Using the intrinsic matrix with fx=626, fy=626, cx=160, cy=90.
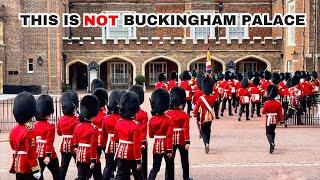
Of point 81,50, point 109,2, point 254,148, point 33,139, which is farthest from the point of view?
point 109,2

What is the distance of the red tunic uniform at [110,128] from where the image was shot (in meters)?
10.6

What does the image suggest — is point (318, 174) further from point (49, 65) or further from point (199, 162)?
point (49, 65)

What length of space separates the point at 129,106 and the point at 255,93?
42.7 feet

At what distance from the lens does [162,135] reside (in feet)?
33.5

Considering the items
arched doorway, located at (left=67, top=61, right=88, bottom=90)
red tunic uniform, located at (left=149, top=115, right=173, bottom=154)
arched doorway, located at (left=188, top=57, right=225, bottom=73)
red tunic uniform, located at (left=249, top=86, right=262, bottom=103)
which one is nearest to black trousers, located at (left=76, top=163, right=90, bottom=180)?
red tunic uniform, located at (left=149, top=115, right=173, bottom=154)

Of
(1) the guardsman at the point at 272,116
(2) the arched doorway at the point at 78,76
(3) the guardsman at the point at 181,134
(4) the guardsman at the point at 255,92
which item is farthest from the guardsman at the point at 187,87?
(2) the arched doorway at the point at 78,76

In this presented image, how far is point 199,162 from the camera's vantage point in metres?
13.2

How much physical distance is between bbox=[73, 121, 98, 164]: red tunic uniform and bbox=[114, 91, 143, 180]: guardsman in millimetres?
388

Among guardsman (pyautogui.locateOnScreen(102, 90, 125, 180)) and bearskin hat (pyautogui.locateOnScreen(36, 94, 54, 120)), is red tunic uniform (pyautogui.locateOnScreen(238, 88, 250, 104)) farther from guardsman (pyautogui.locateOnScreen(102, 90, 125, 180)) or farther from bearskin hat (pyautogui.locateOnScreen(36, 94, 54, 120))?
bearskin hat (pyautogui.locateOnScreen(36, 94, 54, 120))

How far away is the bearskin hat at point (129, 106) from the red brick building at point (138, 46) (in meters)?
23.6

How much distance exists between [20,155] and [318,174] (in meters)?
5.68

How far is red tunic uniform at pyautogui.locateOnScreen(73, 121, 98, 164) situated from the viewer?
9.67m

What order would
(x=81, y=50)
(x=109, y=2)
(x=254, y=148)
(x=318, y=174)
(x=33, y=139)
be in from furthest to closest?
(x=109, y=2) < (x=81, y=50) < (x=254, y=148) < (x=318, y=174) < (x=33, y=139)

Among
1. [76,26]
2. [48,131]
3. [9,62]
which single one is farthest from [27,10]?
[48,131]
